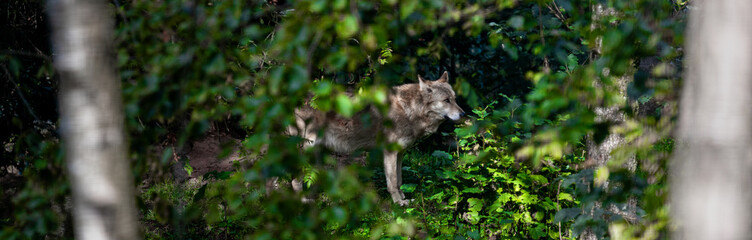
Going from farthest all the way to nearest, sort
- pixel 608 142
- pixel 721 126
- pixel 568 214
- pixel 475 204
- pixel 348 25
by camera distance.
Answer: pixel 475 204 < pixel 608 142 < pixel 568 214 < pixel 348 25 < pixel 721 126

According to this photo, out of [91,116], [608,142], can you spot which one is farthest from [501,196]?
[91,116]

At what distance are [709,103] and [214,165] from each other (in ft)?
26.8

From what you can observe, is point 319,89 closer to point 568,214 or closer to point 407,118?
point 568,214

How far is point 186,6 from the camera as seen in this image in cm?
207

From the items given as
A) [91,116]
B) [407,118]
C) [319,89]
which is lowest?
[407,118]

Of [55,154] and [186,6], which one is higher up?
[186,6]

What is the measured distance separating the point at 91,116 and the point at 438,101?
6.27 m

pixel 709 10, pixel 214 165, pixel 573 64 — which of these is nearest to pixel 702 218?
pixel 709 10

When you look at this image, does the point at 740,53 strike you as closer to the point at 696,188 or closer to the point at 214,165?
the point at 696,188

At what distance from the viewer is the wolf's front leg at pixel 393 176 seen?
24.2ft

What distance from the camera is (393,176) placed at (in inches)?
295

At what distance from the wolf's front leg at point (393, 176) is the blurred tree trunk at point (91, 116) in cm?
563

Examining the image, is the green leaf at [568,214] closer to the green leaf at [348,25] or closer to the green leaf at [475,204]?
the green leaf at [475,204]

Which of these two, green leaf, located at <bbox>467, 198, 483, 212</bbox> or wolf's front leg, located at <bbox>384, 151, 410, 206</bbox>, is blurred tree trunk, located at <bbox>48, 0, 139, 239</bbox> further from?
wolf's front leg, located at <bbox>384, 151, 410, 206</bbox>
